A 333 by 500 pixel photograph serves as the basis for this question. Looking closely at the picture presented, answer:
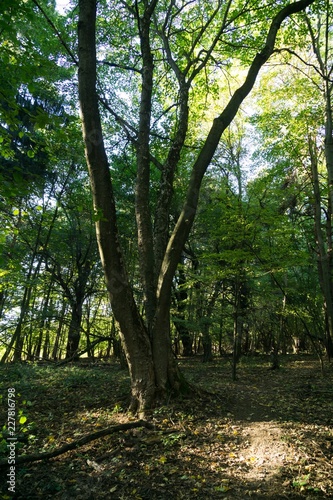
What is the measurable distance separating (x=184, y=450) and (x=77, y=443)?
48.2 inches

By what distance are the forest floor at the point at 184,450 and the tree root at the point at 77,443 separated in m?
0.07

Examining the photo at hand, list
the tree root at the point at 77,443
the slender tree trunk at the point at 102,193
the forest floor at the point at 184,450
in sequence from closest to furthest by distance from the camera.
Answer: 1. the forest floor at the point at 184,450
2. the tree root at the point at 77,443
3. the slender tree trunk at the point at 102,193

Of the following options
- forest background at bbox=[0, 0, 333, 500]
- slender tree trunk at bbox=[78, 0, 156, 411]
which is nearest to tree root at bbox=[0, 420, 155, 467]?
forest background at bbox=[0, 0, 333, 500]

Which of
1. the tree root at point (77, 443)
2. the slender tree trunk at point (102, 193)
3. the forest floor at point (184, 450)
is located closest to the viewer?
the forest floor at point (184, 450)

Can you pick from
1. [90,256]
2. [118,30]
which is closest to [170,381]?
[118,30]

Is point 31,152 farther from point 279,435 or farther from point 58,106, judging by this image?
point 58,106

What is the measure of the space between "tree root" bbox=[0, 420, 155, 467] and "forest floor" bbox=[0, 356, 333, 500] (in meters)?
0.07

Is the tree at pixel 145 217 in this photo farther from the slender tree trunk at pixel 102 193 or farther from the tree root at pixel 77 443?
the tree root at pixel 77 443

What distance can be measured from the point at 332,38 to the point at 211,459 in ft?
45.1

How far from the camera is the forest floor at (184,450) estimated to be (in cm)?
282

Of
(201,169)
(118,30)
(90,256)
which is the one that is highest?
(118,30)

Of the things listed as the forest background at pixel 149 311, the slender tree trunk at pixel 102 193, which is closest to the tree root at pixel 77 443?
the forest background at pixel 149 311

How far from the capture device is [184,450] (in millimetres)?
3543

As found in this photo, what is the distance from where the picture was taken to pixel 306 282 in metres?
17.4
